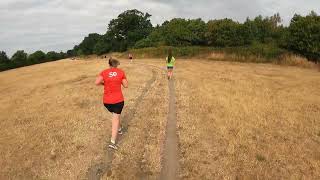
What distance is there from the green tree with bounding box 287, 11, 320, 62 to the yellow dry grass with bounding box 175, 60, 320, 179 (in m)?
26.2

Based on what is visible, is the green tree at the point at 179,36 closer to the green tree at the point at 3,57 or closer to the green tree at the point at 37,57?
the green tree at the point at 37,57

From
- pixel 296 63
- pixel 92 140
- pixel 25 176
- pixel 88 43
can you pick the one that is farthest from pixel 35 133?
pixel 88 43

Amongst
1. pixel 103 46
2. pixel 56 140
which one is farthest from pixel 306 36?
pixel 103 46

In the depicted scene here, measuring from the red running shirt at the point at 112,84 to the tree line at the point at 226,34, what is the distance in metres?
40.3

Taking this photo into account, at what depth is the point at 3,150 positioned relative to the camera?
1189 cm

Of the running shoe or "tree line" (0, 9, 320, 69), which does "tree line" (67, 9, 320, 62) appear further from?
the running shoe

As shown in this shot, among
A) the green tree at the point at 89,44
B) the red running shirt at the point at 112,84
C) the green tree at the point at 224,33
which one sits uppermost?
the green tree at the point at 224,33

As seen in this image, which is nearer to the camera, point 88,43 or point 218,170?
point 218,170

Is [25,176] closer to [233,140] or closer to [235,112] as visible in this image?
[233,140]

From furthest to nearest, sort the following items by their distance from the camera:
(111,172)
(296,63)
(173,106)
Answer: (296,63)
(173,106)
(111,172)

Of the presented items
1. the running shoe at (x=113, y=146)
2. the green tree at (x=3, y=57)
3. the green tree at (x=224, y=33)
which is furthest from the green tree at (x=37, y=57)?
the running shoe at (x=113, y=146)

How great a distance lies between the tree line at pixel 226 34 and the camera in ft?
160

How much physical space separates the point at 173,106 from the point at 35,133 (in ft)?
20.7

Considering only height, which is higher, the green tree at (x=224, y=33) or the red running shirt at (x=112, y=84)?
the green tree at (x=224, y=33)
